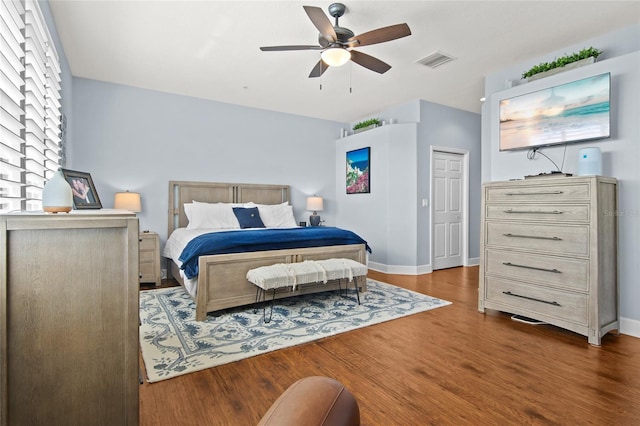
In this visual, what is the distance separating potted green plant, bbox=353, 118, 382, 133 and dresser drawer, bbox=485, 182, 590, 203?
2.76 meters

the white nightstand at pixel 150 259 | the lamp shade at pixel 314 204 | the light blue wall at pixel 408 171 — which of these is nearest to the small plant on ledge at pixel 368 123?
the light blue wall at pixel 408 171

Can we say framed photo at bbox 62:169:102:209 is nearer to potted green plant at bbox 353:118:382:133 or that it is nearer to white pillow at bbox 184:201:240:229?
white pillow at bbox 184:201:240:229

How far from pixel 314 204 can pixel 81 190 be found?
3731 mm

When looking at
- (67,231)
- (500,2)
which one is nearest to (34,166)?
(67,231)

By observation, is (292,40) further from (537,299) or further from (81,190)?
(537,299)

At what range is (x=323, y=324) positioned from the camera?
9.85ft

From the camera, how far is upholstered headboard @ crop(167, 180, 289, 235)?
4992 millimetres

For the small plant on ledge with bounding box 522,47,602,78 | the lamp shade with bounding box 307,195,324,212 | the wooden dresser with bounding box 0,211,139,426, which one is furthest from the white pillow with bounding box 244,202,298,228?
the wooden dresser with bounding box 0,211,139,426

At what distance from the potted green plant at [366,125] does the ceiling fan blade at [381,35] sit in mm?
2943

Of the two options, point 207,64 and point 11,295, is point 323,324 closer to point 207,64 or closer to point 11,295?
point 11,295

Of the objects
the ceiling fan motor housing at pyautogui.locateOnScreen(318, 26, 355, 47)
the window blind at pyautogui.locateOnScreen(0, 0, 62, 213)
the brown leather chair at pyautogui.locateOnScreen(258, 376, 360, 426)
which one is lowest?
the brown leather chair at pyautogui.locateOnScreen(258, 376, 360, 426)

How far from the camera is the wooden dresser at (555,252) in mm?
2650

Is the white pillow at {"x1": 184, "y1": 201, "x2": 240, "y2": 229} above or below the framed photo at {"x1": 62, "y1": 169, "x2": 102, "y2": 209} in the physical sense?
below

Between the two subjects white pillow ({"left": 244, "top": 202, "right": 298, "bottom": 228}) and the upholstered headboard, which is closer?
the upholstered headboard
